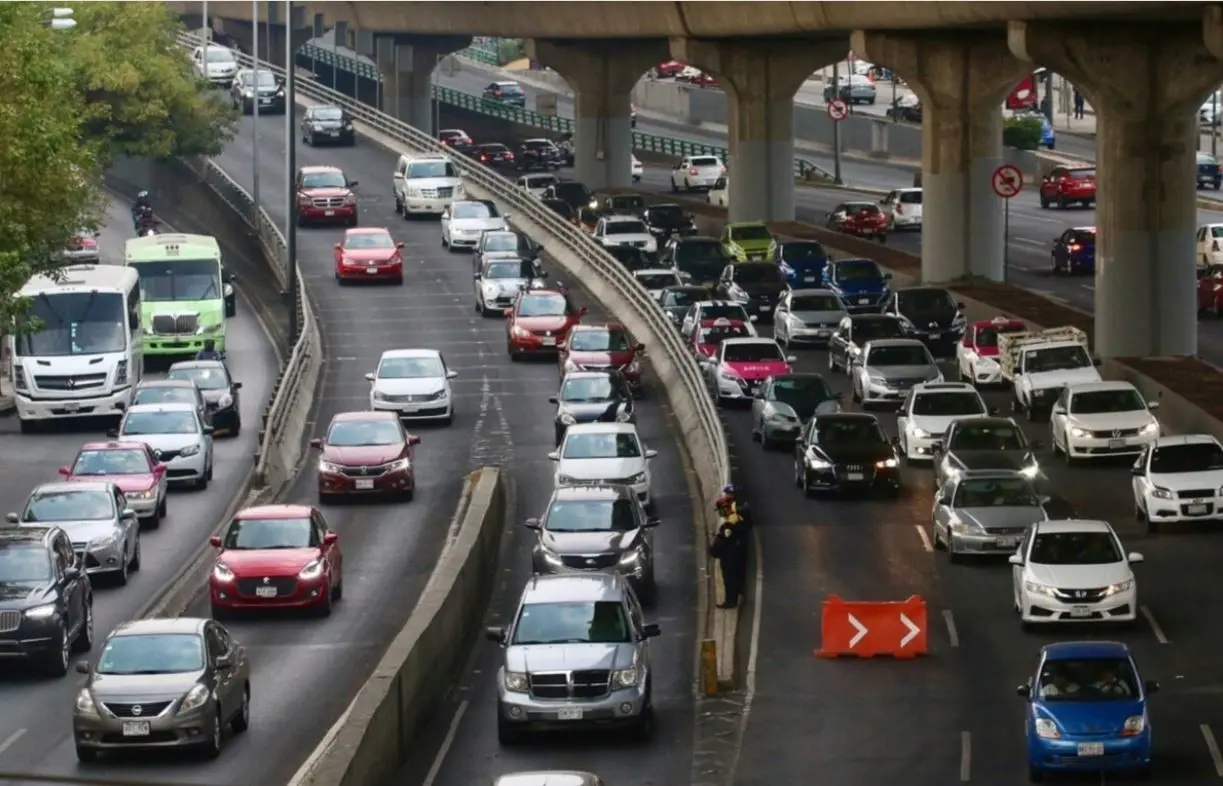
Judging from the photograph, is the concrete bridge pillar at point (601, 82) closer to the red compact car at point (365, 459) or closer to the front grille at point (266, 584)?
the red compact car at point (365, 459)

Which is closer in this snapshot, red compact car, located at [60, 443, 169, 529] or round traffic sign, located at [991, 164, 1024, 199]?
red compact car, located at [60, 443, 169, 529]

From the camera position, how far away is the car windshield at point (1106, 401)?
42438 millimetres

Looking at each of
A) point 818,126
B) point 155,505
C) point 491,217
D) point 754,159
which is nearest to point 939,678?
point 155,505

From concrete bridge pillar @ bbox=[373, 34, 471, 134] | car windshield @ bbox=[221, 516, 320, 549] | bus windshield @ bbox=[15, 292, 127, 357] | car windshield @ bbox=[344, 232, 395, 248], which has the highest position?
concrete bridge pillar @ bbox=[373, 34, 471, 134]

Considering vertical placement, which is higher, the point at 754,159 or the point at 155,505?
the point at 754,159

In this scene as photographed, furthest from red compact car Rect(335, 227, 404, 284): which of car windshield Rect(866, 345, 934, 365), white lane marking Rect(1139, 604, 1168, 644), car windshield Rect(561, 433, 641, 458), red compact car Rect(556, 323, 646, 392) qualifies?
white lane marking Rect(1139, 604, 1168, 644)

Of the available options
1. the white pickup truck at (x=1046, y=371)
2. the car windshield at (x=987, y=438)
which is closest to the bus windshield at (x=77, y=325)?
the white pickup truck at (x=1046, y=371)

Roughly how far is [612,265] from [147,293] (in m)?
12.2

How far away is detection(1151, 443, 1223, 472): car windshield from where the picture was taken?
36.7 metres

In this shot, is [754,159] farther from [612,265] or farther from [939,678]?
[939,678]

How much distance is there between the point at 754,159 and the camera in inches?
3169

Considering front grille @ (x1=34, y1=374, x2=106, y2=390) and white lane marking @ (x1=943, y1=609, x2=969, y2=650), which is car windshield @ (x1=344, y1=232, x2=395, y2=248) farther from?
white lane marking @ (x1=943, y1=609, x2=969, y2=650)

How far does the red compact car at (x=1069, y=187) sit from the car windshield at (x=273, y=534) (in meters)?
55.9

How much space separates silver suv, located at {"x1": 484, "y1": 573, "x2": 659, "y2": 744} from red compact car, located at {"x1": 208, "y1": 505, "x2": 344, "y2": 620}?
6.49 metres
